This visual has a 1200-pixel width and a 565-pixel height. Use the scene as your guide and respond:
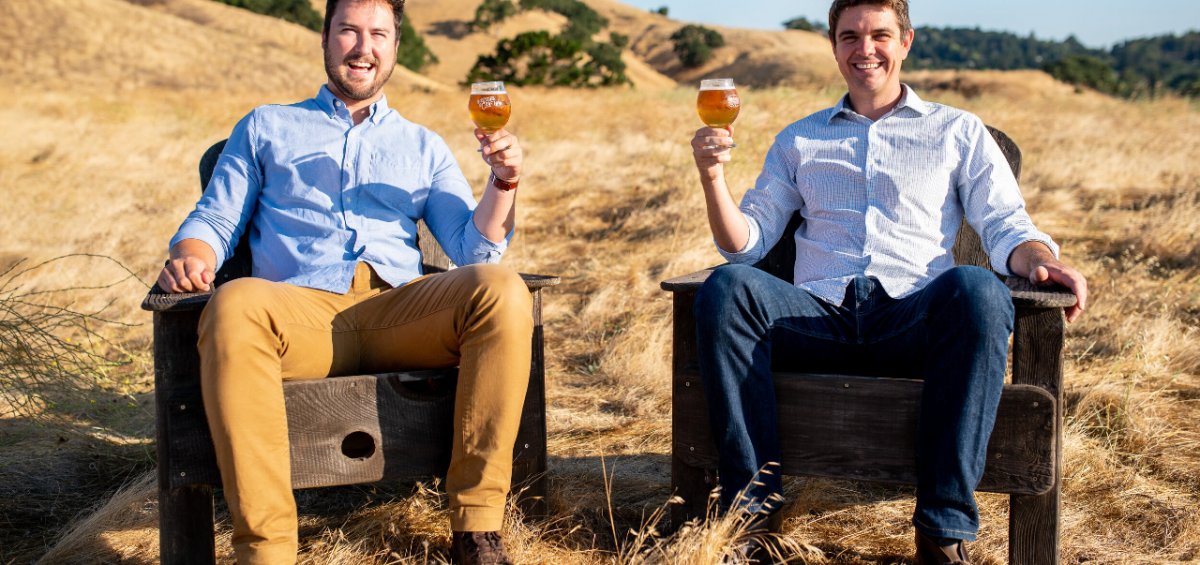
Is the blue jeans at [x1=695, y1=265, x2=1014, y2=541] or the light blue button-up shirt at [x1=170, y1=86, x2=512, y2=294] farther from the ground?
the light blue button-up shirt at [x1=170, y1=86, x2=512, y2=294]

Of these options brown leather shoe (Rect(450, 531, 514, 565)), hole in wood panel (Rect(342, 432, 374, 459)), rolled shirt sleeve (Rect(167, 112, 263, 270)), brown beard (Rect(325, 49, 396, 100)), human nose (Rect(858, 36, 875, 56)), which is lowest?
brown leather shoe (Rect(450, 531, 514, 565))

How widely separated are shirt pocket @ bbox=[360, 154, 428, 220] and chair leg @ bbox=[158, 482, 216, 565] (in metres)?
0.92

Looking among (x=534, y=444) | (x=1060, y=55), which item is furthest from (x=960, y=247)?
(x=1060, y=55)

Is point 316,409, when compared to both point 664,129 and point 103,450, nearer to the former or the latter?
point 103,450

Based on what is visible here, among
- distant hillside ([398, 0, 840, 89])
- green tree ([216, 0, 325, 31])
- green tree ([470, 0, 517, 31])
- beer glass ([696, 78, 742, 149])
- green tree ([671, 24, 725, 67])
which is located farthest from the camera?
green tree ([671, 24, 725, 67])

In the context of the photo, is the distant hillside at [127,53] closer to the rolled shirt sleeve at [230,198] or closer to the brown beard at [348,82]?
the brown beard at [348,82]

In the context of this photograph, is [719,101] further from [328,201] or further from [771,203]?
[328,201]

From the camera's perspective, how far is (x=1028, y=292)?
1.88 metres

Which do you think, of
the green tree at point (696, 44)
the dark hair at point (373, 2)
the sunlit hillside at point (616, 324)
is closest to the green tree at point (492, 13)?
the green tree at point (696, 44)

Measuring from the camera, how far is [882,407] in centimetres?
191

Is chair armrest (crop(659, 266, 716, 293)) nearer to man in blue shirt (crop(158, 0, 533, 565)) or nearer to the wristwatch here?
man in blue shirt (crop(158, 0, 533, 565))

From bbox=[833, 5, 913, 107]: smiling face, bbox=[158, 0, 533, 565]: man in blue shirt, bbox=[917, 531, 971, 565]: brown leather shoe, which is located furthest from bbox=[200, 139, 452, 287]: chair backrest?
bbox=[917, 531, 971, 565]: brown leather shoe

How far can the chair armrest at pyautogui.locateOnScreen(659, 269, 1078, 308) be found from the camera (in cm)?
182

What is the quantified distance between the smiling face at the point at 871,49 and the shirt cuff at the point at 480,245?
1.11 meters
